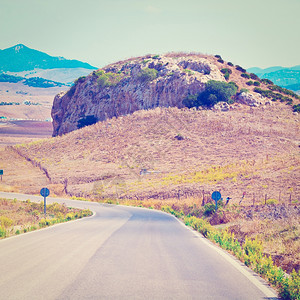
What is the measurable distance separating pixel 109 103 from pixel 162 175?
137ft

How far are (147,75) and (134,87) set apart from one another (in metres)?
4.15

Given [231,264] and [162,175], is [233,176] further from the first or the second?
[231,264]

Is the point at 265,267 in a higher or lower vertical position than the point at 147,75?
lower

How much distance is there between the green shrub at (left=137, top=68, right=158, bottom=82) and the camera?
8753 cm

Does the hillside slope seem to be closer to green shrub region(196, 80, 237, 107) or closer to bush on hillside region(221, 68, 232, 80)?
green shrub region(196, 80, 237, 107)

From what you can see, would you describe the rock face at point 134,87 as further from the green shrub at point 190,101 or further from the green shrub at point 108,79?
the green shrub at point 190,101

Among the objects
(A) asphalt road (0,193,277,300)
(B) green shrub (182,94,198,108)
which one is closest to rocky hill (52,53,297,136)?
(B) green shrub (182,94,198,108)

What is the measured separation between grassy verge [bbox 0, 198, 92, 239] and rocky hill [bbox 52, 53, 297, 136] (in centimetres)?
5312

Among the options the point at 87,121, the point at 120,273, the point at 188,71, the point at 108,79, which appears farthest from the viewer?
the point at 108,79

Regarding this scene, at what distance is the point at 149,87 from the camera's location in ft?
283

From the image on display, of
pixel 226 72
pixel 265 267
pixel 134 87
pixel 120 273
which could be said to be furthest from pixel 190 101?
pixel 120 273

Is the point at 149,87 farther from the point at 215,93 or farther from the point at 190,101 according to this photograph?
the point at 215,93

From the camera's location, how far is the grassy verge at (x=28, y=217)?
17.2 metres

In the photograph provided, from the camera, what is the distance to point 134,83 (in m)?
89.7
